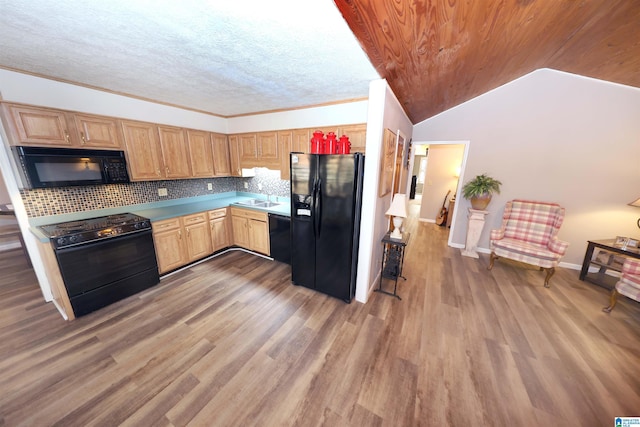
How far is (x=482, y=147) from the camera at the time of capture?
380cm

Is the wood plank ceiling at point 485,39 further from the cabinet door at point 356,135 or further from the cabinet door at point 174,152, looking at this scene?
the cabinet door at point 174,152

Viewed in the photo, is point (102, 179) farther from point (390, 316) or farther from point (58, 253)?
point (390, 316)

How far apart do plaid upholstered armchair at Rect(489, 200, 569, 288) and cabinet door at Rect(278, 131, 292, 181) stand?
3.55 metres

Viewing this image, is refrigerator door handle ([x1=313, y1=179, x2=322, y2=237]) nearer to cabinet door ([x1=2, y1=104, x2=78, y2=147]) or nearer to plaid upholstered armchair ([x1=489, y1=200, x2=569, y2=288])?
cabinet door ([x1=2, y1=104, x2=78, y2=147])

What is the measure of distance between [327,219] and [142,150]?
2714 millimetres

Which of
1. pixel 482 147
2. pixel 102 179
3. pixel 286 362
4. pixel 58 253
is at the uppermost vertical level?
pixel 482 147

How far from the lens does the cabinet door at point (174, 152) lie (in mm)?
3010

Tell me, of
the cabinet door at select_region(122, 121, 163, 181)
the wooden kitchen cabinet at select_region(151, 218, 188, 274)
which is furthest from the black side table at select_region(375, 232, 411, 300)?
the cabinet door at select_region(122, 121, 163, 181)

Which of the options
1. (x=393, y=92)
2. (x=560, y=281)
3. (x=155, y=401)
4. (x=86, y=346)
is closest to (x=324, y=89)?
(x=393, y=92)

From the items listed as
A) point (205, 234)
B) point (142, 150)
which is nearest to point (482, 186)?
point (205, 234)

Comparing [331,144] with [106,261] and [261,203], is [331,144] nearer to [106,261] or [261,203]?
[261,203]

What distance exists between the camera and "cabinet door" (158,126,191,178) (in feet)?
9.87

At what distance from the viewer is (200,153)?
137 inches

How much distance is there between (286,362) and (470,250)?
392cm
